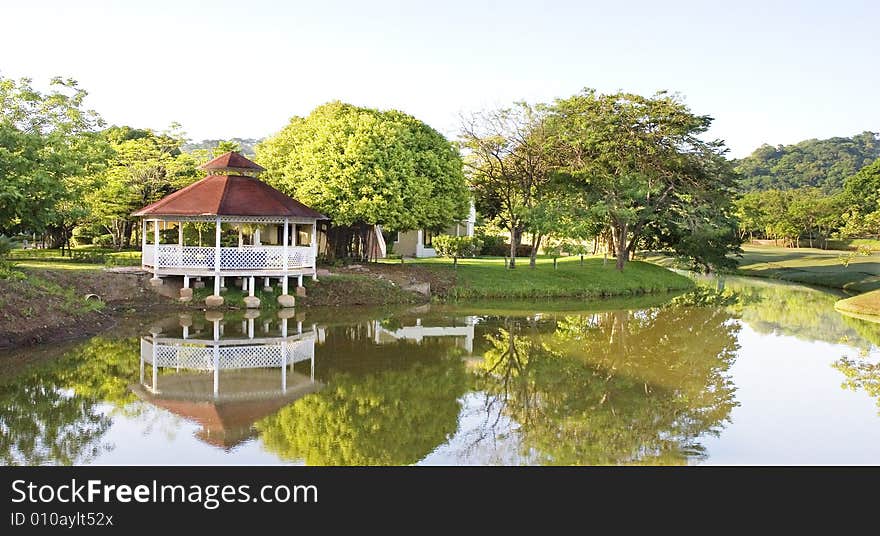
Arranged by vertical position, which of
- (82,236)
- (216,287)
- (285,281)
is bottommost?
(216,287)

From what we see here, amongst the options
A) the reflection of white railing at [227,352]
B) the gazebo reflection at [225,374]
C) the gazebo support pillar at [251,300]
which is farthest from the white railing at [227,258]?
the reflection of white railing at [227,352]

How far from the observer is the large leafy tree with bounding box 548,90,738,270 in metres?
32.4

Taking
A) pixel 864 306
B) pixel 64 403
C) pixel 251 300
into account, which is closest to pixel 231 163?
pixel 251 300

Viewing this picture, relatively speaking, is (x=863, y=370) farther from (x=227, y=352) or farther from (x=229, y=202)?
(x=229, y=202)

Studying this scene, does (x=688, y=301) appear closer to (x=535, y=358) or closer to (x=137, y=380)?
(x=535, y=358)

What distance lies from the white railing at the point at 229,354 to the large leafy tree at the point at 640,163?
63.0 ft

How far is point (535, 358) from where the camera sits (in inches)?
615

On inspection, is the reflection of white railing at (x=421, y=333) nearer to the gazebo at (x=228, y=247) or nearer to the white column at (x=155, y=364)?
the gazebo at (x=228, y=247)

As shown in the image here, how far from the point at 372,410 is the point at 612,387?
4.35 m

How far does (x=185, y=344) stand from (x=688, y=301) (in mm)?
20638

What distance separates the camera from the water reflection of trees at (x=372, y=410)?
8.82 meters

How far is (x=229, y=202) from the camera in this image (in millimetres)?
22953

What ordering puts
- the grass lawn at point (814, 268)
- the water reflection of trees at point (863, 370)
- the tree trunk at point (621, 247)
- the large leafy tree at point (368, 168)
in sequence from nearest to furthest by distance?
1. the water reflection of trees at point (863, 370)
2. the large leafy tree at point (368, 168)
3. the tree trunk at point (621, 247)
4. the grass lawn at point (814, 268)
